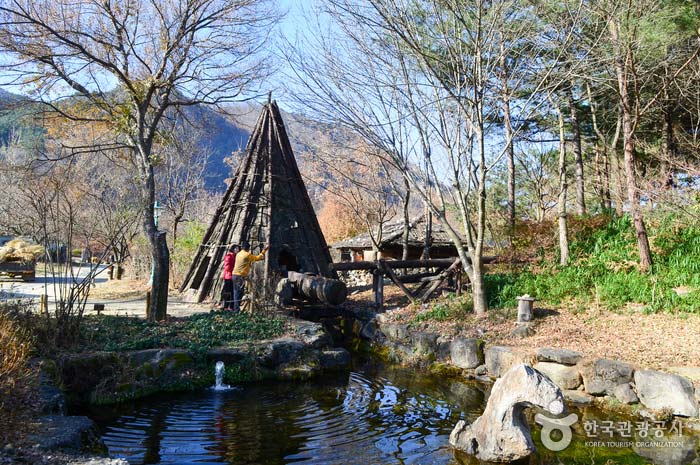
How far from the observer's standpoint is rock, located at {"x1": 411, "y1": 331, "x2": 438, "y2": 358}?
9.83 metres

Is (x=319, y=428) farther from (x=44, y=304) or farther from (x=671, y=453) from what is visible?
(x=44, y=304)

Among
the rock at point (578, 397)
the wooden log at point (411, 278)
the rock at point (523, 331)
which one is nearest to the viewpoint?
the rock at point (578, 397)

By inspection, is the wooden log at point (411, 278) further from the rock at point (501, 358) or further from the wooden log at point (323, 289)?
the rock at point (501, 358)

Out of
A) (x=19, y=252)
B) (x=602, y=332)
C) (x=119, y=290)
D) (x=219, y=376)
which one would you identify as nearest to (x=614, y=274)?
(x=602, y=332)

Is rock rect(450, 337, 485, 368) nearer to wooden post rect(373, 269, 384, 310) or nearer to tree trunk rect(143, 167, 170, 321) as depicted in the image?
wooden post rect(373, 269, 384, 310)

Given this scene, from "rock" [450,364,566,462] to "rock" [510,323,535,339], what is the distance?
4131mm

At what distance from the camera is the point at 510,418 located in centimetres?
519

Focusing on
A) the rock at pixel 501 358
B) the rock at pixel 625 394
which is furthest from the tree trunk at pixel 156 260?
the rock at pixel 625 394

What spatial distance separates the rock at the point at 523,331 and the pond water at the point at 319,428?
1421 mm

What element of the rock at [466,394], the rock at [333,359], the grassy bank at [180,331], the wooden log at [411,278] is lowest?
the rock at [466,394]

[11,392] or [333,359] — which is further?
[333,359]

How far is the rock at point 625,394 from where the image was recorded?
6840 mm

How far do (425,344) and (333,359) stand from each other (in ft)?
6.50

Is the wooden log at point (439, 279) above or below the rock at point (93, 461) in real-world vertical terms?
above
